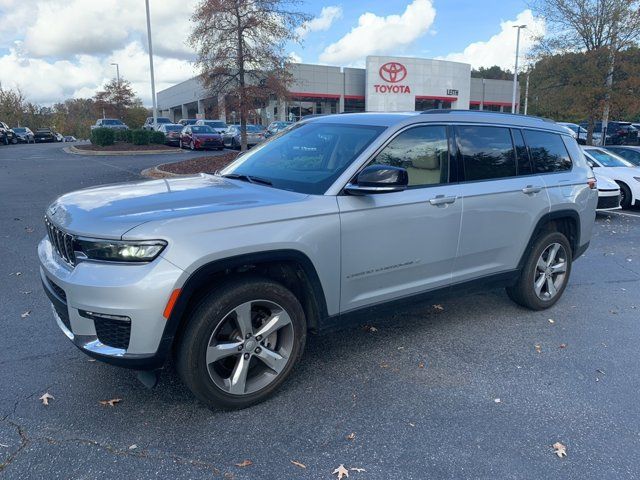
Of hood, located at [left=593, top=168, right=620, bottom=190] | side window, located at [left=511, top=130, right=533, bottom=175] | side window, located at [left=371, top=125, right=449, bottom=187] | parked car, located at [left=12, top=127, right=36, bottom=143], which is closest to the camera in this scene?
side window, located at [left=371, top=125, right=449, bottom=187]

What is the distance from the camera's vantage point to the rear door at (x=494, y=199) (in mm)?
4199

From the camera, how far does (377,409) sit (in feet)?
10.8

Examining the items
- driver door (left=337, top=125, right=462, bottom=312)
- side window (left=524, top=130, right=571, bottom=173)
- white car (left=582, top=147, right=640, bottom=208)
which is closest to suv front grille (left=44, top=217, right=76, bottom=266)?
driver door (left=337, top=125, right=462, bottom=312)

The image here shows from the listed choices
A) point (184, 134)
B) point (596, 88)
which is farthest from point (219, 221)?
point (184, 134)

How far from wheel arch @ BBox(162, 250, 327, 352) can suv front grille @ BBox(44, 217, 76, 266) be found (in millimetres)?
726

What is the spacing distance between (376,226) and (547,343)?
1966 mm

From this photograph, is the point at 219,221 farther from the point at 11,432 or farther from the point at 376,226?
the point at 11,432

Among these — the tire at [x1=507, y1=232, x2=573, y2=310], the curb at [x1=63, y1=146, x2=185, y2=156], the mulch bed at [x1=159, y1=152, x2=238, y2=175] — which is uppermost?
the curb at [x1=63, y1=146, x2=185, y2=156]

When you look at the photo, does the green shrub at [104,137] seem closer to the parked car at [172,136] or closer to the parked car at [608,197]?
the parked car at [172,136]

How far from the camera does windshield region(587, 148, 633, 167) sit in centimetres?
1180

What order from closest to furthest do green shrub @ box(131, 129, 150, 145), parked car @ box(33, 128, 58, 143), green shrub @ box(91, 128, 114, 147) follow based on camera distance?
green shrub @ box(131, 129, 150, 145), green shrub @ box(91, 128, 114, 147), parked car @ box(33, 128, 58, 143)

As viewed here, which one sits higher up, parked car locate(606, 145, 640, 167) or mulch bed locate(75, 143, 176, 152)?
parked car locate(606, 145, 640, 167)

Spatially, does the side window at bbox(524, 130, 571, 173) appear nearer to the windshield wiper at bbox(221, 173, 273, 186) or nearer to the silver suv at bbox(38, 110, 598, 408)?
the silver suv at bbox(38, 110, 598, 408)

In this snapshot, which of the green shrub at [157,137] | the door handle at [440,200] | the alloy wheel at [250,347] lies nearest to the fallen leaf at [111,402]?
the alloy wheel at [250,347]
